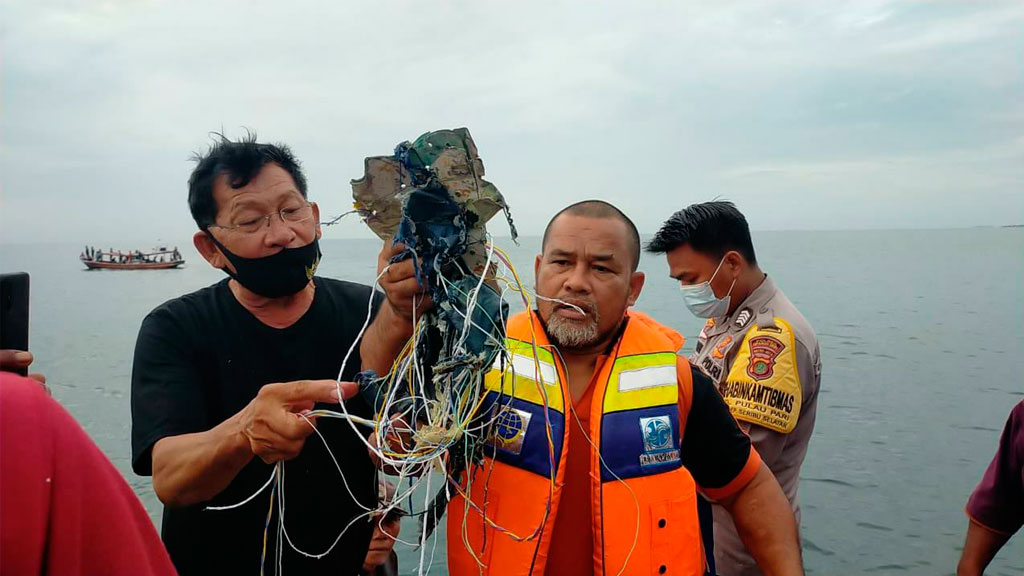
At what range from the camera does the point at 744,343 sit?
12.2 ft

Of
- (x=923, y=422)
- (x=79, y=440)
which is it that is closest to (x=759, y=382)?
(x=79, y=440)

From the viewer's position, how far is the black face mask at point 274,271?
262 cm

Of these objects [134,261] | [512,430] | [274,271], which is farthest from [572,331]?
[134,261]

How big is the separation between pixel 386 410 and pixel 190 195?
1.48 meters

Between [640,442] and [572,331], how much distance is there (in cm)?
54

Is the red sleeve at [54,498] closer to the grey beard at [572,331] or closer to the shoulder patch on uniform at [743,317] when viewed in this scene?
the grey beard at [572,331]

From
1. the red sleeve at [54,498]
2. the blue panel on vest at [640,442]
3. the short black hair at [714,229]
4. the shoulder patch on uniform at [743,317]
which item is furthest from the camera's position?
A: the short black hair at [714,229]

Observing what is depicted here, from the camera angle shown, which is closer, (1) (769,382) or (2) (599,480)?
(2) (599,480)

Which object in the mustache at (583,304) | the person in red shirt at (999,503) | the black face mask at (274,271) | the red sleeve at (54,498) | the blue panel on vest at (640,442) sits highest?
the black face mask at (274,271)

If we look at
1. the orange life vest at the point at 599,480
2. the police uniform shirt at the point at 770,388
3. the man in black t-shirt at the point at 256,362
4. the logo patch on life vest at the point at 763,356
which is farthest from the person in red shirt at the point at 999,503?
the man in black t-shirt at the point at 256,362

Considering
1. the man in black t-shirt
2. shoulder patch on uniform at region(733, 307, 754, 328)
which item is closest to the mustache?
the man in black t-shirt

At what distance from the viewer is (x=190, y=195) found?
2705mm

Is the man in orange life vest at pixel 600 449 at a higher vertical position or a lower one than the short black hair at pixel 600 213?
lower

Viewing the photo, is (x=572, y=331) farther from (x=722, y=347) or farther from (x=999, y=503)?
(x=999, y=503)
